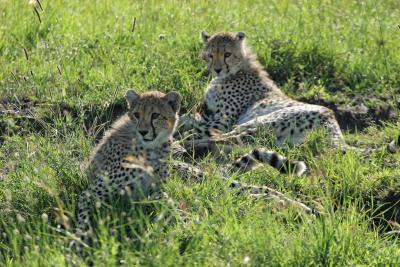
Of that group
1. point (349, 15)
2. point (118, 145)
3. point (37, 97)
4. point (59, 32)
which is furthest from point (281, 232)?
point (349, 15)

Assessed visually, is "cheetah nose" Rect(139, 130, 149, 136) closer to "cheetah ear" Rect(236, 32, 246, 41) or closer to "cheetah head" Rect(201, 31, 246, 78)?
"cheetah head" Rect(201, 31, 246, 78)

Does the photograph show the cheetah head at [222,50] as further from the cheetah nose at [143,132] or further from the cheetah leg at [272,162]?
the cheetah nose at [143,132]

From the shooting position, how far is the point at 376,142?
6.36 m

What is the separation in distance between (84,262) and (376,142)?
2931 mm

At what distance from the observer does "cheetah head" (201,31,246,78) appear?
7.25m

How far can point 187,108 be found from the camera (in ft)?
23.2

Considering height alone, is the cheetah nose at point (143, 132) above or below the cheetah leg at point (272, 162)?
above

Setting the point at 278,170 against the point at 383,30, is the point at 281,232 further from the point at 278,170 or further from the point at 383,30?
the point at 383,30

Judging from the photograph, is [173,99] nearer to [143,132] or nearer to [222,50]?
[143,132]

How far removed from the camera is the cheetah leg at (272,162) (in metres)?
5.39

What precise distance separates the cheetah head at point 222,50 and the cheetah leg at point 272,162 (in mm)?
1816

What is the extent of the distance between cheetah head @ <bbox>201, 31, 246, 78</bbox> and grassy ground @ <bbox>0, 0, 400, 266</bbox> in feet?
0.56

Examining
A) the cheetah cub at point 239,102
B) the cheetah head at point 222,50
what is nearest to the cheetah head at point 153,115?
the cheetah cub at point 239,102

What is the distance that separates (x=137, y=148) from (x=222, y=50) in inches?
84.4
